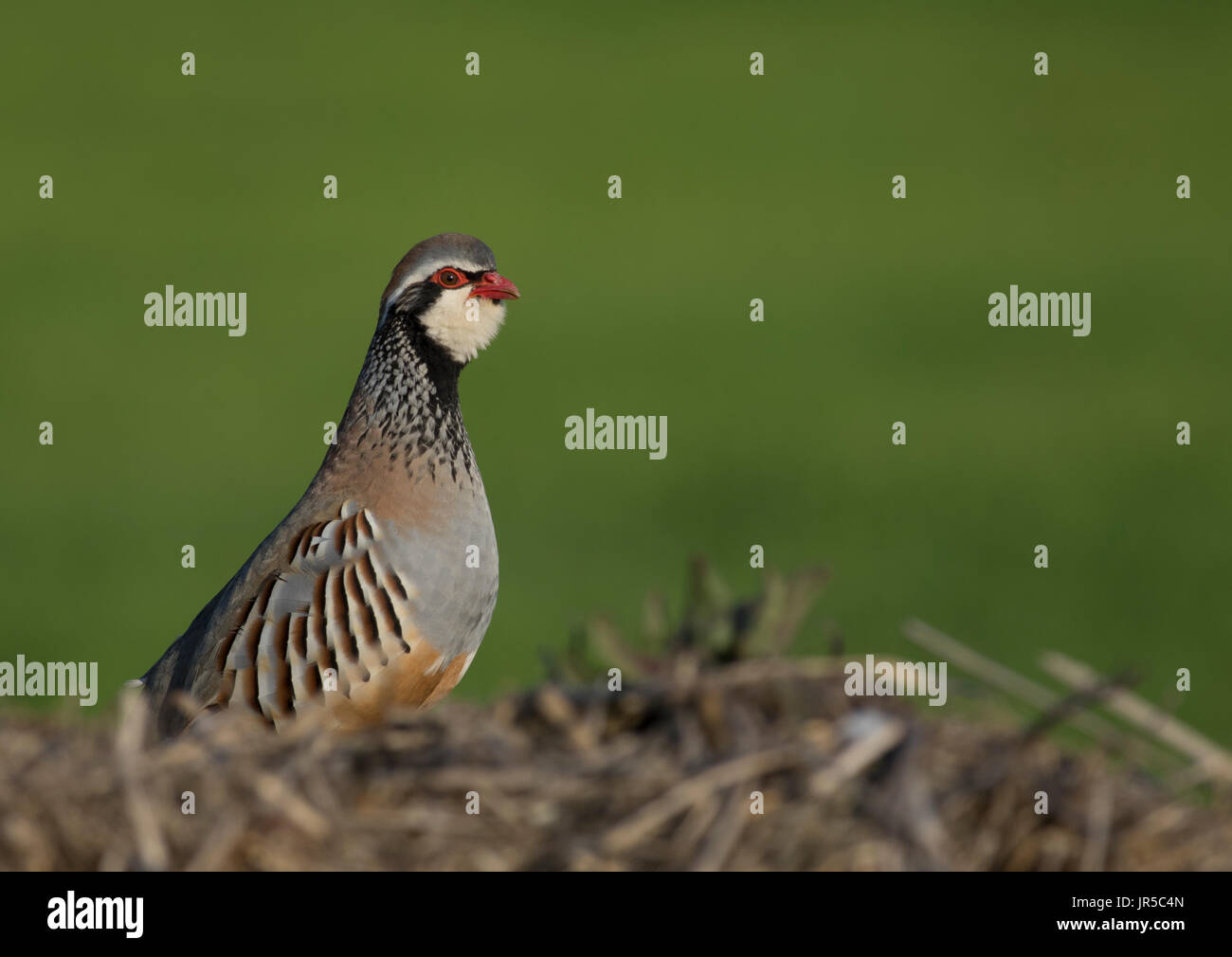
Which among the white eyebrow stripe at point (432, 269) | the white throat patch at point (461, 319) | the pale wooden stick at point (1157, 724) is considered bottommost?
the pale wooden stick at point (1157, 724)

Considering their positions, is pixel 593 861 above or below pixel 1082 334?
below

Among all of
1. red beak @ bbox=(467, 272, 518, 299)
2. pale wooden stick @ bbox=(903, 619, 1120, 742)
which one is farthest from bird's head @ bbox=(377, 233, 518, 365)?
pale wooden stick @ bbox=(903, 619, 1120, 742)

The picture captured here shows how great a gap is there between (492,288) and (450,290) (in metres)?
0.18

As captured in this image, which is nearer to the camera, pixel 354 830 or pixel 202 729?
pixel 354 830

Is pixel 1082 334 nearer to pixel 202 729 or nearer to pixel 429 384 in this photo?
pixel 429 384

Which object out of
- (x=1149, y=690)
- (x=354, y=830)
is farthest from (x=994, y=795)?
(x=1149, y=690)

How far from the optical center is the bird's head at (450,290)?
7203 mm

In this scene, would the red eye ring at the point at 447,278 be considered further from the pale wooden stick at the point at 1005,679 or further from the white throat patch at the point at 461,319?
the pale wooden stick at the point at 1005,679

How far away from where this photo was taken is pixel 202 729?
3.49 metres

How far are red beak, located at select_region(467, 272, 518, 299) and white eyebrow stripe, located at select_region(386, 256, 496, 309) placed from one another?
0.16 ft

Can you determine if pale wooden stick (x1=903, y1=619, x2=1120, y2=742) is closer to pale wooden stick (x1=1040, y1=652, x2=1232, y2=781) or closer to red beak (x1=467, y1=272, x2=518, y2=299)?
pale wooden stick (x1=1040, y1=652, x2=1232, y2=781)

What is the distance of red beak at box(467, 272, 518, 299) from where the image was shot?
7242 mm

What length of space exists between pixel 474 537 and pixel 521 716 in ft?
11.8

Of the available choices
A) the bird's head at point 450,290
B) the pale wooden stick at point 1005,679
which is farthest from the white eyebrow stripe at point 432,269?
the pale wooden stick at point 1005,679
